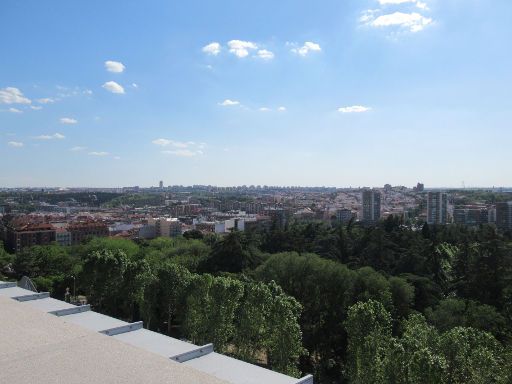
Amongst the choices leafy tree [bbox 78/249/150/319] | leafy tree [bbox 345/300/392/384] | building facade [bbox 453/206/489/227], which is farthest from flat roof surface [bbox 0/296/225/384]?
building facade [bbox 453/206/489/227]

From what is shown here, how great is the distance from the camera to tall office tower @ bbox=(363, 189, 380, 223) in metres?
102

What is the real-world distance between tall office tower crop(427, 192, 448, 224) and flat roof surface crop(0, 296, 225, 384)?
8643cm

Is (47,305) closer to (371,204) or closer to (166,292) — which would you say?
(166,292)

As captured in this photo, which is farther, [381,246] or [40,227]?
[40,227]

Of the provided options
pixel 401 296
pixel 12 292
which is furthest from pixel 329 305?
pixel 12 292

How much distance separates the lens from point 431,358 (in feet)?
29.0

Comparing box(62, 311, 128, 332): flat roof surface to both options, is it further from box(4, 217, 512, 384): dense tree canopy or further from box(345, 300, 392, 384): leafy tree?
box(345, 300, 392, 384): leafy tree

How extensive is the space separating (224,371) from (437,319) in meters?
11.6

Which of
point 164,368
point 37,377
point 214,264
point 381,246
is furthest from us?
point 381,246

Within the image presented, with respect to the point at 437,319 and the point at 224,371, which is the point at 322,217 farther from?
the point at 224,371

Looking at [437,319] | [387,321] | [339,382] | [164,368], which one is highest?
[164,368]

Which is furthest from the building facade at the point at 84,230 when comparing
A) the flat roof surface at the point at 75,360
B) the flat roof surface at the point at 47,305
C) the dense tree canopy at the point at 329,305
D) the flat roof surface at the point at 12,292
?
the flat roof surface at the point at 75,360

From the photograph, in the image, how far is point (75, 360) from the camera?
7215 mm

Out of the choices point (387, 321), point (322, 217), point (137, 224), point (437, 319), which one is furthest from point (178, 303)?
point (322, 217)
